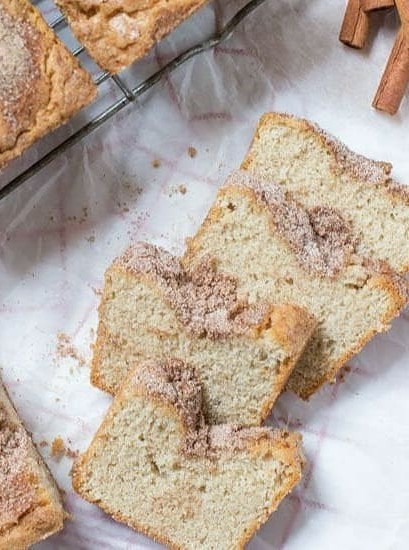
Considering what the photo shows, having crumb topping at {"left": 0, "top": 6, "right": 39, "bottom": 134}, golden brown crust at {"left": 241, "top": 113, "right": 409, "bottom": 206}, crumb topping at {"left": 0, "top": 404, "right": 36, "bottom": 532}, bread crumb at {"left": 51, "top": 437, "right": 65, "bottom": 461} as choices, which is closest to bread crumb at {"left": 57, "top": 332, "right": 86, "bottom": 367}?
bread crumb at {"left": 51, "top": 437, "right": 65, "bottom": 461}

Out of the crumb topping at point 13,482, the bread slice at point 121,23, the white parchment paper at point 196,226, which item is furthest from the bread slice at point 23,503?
the bread slice at point 121,23

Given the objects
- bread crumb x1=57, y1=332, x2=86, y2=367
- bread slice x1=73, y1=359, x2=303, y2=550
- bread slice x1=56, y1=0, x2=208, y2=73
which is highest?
bread slice x1=56, y1=0, x2=208, y2=73

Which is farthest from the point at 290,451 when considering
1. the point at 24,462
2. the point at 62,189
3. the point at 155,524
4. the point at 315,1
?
the point at 315,1

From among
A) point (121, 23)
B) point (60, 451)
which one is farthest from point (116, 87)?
point (60, 451)

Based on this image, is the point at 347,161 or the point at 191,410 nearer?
the point at 191,410

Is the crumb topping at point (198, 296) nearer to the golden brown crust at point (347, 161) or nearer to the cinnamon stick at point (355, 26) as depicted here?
the golden brown crust at point (347, 161)

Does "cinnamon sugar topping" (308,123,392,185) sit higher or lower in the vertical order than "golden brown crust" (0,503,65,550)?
higher

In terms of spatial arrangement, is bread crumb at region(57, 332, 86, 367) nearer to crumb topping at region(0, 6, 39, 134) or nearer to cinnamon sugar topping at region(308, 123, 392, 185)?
crumb topping at region(0, 6, 39, 134)

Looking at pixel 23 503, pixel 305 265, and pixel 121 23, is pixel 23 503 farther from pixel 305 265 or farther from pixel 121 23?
pixel 121 23
